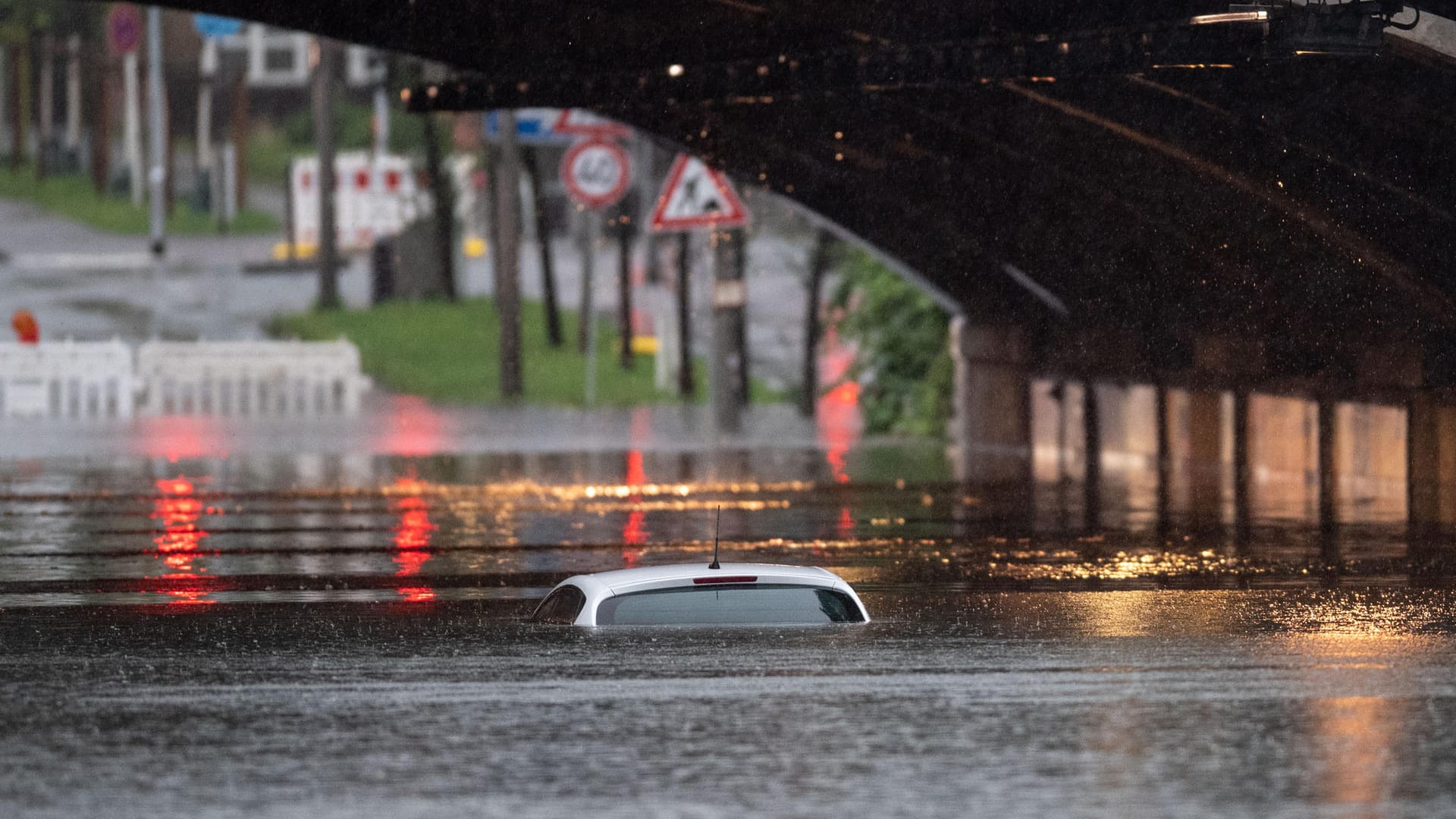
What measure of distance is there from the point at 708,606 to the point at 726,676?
86 centimetres

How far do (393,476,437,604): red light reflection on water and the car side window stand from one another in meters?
1.72

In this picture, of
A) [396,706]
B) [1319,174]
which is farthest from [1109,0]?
[396,706]

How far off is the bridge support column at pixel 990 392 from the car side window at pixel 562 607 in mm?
16231

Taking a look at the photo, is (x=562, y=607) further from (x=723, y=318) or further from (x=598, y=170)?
(x=598, y=170)

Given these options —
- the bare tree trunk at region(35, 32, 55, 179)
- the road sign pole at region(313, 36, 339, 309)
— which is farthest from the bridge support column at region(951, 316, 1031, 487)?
the bare tree trunk at region(35, 32, 55, 179)

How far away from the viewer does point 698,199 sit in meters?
24.5

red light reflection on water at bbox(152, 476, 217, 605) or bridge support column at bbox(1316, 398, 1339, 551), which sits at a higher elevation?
bridge support column at bbox(1316, 398, 1339, 551)

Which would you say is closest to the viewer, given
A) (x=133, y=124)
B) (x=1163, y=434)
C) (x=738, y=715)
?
(x=738, y=715)

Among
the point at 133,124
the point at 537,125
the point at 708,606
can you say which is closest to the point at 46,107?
the point at 133,124

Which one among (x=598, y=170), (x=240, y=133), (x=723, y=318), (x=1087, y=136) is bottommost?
(x=723, y=318)

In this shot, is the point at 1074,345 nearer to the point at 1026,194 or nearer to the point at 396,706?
the point at 1026,194

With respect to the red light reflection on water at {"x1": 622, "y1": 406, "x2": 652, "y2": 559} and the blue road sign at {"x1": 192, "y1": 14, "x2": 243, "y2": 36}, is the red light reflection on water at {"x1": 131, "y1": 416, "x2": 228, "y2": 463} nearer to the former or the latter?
the red light reflection on water at {"x1": 622, "y1": 406, "x2": 652, "y2": 559}

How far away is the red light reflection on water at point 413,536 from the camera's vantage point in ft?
45.1

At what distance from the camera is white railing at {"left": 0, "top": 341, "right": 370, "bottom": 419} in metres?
30.4
